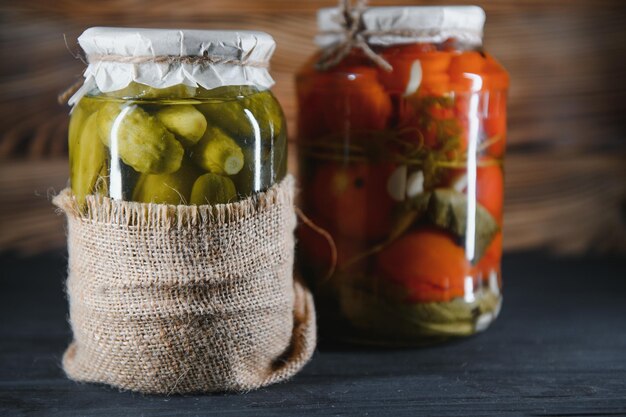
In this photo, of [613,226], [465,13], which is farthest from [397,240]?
[613,226]

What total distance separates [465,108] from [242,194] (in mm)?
265

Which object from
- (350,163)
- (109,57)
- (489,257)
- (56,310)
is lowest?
(56,310)

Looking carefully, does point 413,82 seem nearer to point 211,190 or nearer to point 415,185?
point 415,185

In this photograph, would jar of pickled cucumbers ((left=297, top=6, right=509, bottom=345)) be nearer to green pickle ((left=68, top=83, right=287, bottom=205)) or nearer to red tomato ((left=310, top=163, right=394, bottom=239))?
red tomato ((left=310, top=163, right=394, bottom=239))

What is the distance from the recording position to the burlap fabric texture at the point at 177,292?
68cm

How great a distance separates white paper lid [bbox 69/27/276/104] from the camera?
657mm

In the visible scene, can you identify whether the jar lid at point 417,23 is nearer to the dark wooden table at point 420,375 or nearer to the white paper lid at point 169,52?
the white paper lid at point 169,52

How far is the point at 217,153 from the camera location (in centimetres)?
67

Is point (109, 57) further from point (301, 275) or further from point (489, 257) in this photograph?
point (489, 257)

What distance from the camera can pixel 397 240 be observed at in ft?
2.66

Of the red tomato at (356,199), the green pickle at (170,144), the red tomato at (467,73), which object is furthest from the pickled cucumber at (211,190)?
the red tomato at (467,73)

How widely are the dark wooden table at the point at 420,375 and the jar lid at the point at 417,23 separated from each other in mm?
336

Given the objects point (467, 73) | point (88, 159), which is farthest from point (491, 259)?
point (88, 159)

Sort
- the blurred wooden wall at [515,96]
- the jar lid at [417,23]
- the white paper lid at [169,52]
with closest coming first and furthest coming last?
the white paper lid at [169,52] < the jar lid at [417,23] < the blurred wooden wall at [515,96]
